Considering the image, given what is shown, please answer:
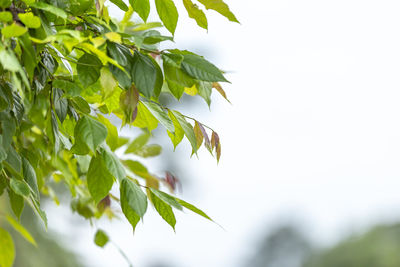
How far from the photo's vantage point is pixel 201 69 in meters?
0.82

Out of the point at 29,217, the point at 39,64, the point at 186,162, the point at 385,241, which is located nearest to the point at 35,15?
the point at 39,64

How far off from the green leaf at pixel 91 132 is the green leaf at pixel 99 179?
77 millimetres

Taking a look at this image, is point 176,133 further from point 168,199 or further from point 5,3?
point 5,3

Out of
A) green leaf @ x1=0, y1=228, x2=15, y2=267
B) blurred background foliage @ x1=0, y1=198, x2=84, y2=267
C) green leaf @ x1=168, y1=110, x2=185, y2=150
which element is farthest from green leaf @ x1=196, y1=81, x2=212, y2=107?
blurred background foliage @ x1=0, y1=198, x2=84, y2=267

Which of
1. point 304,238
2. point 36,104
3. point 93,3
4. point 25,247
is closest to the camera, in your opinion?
point 36,104

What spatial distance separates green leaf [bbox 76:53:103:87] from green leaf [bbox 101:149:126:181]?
0.14m

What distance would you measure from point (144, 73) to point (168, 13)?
0.15 metres

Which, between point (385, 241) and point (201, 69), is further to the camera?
point (385, 241)

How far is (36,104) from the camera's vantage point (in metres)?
0.82

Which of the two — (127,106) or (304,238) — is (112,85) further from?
(304,238)

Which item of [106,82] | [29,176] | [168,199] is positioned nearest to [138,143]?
[29,176]

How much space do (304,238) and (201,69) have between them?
20327 millimetres

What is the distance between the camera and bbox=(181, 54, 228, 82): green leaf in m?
0.81

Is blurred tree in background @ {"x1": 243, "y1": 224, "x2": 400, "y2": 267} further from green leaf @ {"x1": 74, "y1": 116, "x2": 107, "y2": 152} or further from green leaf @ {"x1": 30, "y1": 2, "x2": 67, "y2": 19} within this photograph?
green leaf @ {"x1": 30, "y1": 2, "x2": 67, "y2": 19}
